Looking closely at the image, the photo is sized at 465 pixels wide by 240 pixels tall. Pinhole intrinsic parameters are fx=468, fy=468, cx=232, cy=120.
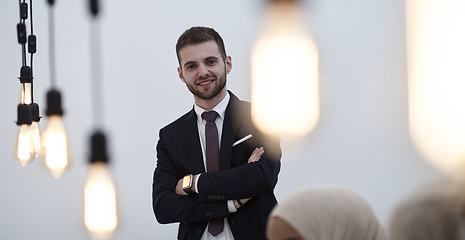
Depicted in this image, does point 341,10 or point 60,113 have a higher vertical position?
point 341,10

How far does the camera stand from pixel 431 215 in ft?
4.09

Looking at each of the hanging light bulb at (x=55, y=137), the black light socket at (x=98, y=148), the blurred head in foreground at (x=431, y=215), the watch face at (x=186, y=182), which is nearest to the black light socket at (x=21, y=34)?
the hanging light bulb at (x=55, y=137)

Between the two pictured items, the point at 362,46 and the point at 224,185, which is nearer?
the point at 224,185

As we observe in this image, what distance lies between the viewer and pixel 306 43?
12.7 feet

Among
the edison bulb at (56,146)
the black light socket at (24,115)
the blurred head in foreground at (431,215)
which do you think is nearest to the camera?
the blurred head in foreground at (431,215)

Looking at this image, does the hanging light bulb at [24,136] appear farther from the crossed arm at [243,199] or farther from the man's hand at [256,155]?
the man's hand at [256,155]

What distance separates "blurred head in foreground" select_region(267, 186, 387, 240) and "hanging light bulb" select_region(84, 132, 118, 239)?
1.62ft

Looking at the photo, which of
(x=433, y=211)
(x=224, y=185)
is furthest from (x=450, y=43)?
(x=433, y=211)

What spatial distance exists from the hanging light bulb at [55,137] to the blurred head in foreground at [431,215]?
43.1 inches

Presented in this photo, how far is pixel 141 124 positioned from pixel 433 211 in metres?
2.95

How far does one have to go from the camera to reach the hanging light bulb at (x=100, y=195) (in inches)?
49.6

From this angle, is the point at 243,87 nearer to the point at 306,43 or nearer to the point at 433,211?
the point at 306,43

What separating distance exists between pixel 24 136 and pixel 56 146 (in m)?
0.53

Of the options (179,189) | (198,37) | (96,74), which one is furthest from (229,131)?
(96,74)
